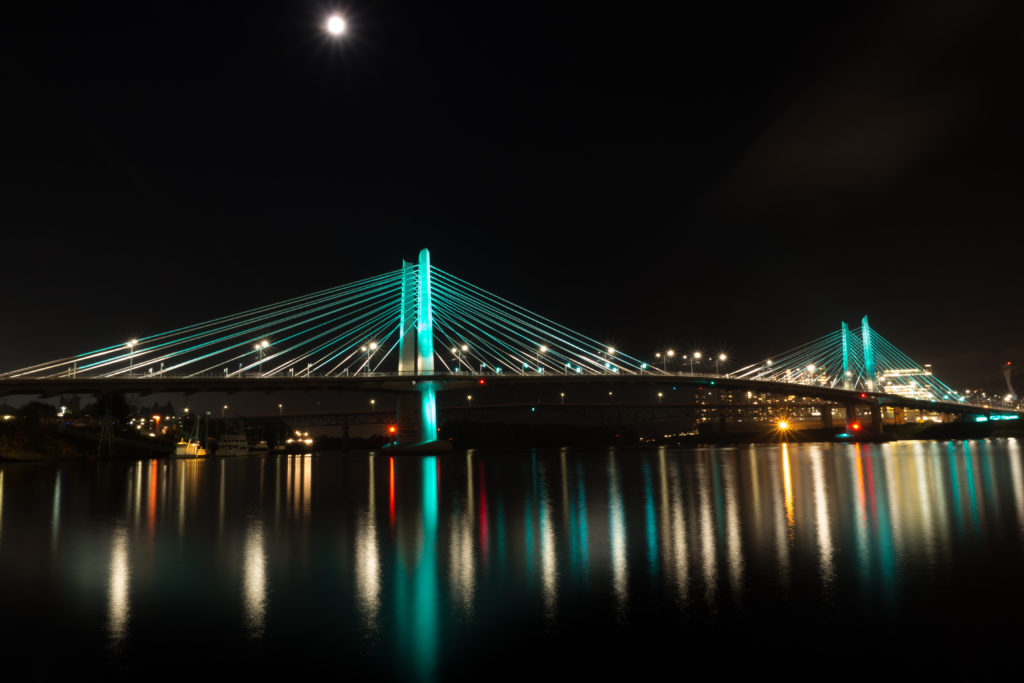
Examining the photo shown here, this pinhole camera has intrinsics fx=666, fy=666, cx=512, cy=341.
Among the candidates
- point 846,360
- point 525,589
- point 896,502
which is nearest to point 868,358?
point 846,360

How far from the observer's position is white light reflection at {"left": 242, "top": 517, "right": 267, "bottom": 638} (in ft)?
24.5

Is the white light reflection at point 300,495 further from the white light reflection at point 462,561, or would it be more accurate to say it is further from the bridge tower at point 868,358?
the bridge tower at point 868,358

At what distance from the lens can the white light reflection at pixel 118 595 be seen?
7234 millimetres

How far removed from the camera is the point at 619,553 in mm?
10992

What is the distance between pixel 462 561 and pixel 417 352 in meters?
45.5

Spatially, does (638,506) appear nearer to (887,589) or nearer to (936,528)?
(936,528)

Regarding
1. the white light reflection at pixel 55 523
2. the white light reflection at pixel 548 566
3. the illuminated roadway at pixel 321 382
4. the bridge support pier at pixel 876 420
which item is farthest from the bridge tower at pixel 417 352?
the bridge support pier at pixel 876 420

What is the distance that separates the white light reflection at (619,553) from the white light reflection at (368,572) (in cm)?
285

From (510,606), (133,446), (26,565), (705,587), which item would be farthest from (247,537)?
(133,446)

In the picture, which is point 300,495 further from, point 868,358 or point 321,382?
point 868,358

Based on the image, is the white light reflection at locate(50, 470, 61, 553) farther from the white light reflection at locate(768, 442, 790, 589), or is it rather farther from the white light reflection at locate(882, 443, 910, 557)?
the white light reflection at locate(882, 443, 910, 557)

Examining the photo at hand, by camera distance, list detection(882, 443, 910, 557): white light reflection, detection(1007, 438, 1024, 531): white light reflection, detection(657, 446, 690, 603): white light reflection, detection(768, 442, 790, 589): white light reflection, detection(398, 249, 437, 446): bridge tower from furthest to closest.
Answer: detection(398, 249, 437, 446): bridge tower, detection(1007, 438, 1024, 531): white light reflection, detection(882, 443, 910, 557): white light reflection, detection(768, 442, 790, 589): white light reflection, detection(657, 446, 690, 603): white light reflection

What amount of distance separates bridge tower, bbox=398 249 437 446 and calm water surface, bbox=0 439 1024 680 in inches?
1443

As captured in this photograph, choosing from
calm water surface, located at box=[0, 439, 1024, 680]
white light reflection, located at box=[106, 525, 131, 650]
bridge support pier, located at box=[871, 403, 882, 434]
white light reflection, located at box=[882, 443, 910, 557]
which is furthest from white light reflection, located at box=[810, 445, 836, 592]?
bridge support pier, located at box=[871, 403, 882, 434]
